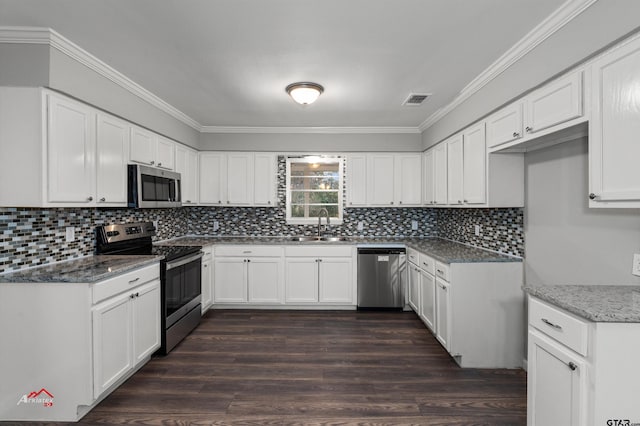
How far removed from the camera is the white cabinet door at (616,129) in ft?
4.65

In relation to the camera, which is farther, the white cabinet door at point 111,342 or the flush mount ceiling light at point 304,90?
the flush mount ceiling light at point 304,90

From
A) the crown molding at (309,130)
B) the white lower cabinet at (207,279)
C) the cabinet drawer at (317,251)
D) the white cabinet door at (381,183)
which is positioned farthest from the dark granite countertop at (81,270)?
the white cabinet door at (381,183)

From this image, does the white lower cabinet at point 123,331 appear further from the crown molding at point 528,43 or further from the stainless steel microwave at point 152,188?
the crown molding at point 528,43

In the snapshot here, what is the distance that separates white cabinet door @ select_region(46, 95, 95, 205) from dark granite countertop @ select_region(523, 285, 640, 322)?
10.1 feet

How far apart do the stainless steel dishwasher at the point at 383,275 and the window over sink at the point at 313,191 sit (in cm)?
94

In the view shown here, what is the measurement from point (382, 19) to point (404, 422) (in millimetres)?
2561

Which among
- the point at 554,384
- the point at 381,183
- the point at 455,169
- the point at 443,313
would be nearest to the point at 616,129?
the point at 554,384

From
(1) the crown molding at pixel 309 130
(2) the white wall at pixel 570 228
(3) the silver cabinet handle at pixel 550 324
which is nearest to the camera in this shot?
(3) the silver cabinet handle at pixel 550 324

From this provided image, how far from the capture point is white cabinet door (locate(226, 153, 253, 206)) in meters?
4.54

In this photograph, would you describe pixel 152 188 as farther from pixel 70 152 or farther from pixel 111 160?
pixel 70 152

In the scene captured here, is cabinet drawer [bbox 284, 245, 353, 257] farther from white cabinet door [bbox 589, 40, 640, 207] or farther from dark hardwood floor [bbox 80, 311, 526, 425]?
white cabinet door [bbox 589, 40, 640, 207]

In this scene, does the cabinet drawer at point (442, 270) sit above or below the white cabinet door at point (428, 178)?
below

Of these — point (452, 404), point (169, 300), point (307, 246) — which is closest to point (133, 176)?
point (169, 300)

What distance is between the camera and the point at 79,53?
2.29 metres
